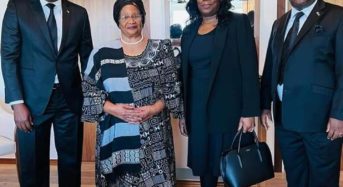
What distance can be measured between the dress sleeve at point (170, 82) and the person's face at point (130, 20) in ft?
0.54

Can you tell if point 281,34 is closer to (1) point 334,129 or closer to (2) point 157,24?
(1) point 334,129

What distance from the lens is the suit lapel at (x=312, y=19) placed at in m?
1.60

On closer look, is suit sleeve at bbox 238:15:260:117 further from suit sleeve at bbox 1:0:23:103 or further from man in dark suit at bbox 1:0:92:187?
suit sleeve at bbox 1:0:23:103

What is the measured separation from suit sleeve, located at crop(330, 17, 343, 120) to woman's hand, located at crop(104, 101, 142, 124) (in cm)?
88

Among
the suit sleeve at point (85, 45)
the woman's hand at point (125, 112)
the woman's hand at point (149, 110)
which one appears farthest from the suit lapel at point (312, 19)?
the suit sleeve at point (85, 45)

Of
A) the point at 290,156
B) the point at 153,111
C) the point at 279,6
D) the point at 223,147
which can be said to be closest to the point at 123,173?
the point at 153,111

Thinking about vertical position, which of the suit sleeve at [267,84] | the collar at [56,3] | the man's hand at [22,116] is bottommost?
the man's hand at [22,116]

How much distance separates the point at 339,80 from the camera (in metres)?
1.55

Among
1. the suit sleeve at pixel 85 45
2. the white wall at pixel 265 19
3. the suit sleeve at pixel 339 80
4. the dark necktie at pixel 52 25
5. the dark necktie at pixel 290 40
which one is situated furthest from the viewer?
the white wall at pixel 265 19

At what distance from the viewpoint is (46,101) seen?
188 centimetres

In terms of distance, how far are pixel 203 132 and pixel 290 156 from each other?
0.44 meters

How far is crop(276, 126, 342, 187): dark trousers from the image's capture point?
1.64 meters

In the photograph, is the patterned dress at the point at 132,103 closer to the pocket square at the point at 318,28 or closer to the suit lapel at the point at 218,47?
the suit lapel at the point at 218,47

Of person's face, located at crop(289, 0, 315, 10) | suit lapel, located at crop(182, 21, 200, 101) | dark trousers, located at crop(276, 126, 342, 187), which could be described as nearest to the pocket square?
person's face, located at crop(289, 0, 315, 10)
